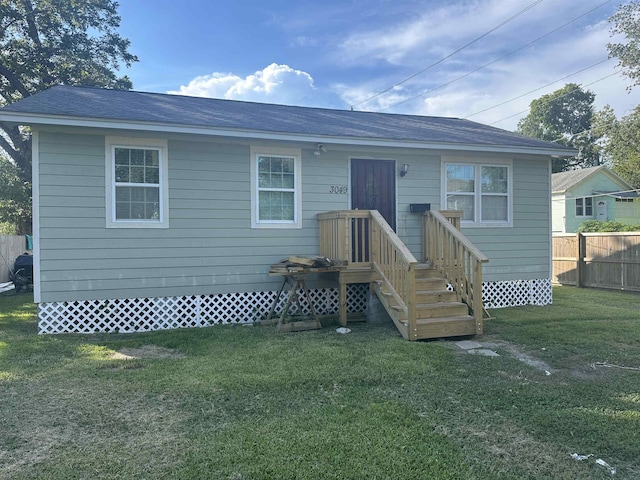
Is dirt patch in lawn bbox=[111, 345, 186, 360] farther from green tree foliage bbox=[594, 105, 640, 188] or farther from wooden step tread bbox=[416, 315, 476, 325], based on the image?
green tree foliage bbox=[594, 105, 640, 188]

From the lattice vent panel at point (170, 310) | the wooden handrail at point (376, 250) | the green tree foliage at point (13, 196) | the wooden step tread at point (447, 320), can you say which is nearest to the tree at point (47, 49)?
the green tree foliage at point (13, 196)

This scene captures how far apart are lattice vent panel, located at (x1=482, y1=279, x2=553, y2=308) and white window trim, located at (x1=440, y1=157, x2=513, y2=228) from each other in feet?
3.96

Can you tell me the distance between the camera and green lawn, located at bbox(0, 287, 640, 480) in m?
2.72

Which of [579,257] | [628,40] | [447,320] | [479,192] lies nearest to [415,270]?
[447,320]

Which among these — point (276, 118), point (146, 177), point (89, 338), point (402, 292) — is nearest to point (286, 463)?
point (402, 292)

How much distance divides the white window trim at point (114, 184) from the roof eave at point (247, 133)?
0.39 m

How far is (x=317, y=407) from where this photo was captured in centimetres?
360

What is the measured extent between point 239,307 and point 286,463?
493 centimetres

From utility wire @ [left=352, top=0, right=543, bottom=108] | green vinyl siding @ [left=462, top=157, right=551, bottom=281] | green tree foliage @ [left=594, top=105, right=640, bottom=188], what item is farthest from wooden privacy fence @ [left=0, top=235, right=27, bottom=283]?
green tree foliage @ [left=594, top=105, right=640, bottom=188]

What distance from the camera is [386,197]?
8.29 m

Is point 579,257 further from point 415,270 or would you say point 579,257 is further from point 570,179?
point 570,179

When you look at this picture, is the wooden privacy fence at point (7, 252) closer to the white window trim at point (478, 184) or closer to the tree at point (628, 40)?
the white window trim at point (478, 184)

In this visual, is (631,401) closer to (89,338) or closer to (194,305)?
(194,305)

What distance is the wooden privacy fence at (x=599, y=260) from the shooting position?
1107 centimetres
